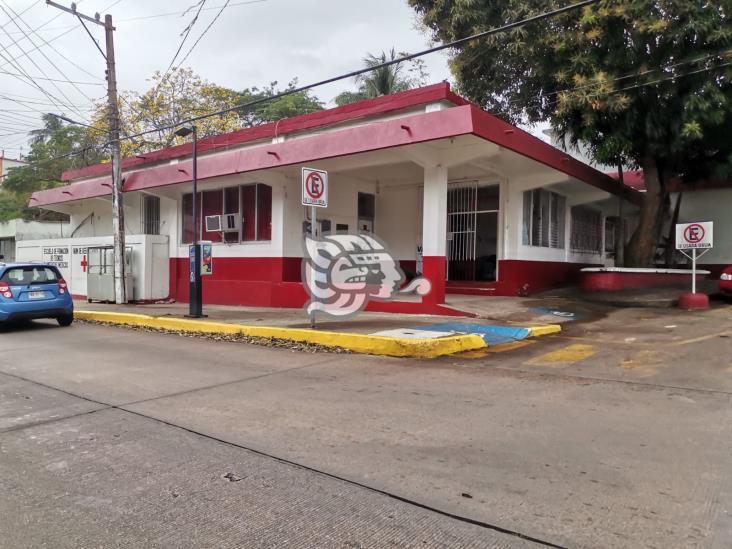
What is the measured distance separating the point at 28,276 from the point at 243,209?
613 cm

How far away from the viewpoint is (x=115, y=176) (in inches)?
636

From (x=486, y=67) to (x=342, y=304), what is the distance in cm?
987

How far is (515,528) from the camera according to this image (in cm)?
290

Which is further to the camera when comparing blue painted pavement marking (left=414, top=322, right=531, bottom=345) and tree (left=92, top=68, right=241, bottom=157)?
tree (left=92, top=68, right=241, bottom=157)

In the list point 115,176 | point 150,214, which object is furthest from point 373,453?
point 150,214

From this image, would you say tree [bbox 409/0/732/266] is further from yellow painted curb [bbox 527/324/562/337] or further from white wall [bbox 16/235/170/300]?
white wall [bbox 16/235/170/300]

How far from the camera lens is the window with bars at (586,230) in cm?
1900

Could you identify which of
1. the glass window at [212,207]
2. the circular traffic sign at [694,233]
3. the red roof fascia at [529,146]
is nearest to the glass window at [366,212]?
the glass window at [212,207]

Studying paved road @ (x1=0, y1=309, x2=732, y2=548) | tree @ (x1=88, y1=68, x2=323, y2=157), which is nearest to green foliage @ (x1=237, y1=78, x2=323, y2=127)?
tree @ (x1=88, y1=68, x2=323, y2=157)

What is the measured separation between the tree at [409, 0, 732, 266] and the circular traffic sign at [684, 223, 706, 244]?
2351 mm

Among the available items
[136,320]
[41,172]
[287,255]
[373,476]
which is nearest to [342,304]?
[287,255]

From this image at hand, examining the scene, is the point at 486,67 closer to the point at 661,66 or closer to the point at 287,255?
the point at 661,66

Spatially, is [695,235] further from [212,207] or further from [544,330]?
[212,207]

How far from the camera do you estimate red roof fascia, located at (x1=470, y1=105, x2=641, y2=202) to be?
33.8ft
